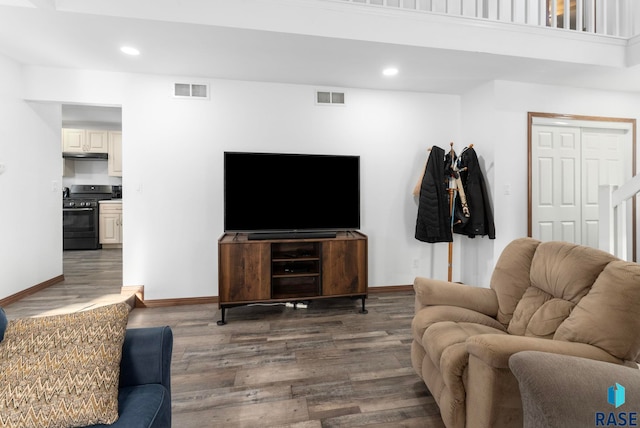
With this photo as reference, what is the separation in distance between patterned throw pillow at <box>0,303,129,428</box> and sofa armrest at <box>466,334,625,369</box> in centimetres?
128

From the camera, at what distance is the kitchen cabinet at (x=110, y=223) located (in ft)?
19.4

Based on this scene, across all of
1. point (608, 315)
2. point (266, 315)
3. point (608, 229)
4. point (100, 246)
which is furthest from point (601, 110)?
point (100, 246)

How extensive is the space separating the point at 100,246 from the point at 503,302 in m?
6.69

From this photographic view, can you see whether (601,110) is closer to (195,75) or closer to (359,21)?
(359,21)

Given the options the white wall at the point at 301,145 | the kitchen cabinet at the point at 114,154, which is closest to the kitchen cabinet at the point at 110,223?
the kitchen cabinet at the point at 114,154

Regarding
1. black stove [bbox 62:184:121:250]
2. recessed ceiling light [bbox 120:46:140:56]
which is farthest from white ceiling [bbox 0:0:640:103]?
black stove [bbox 62:184:121:250]

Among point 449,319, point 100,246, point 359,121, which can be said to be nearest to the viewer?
point 449,319

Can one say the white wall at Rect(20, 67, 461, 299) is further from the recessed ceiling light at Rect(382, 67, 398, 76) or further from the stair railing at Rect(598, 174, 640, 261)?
the stair railing at Rect(598, 174, 640, 261)

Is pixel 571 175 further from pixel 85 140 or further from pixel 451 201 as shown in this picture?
pixel 85 140

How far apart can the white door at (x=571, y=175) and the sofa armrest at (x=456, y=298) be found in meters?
2.06

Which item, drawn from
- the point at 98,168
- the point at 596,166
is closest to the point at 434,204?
the point at 596,166

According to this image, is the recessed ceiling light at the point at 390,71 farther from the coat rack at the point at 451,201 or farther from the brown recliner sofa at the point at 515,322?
the brown recliner sofa at the point at 515,322

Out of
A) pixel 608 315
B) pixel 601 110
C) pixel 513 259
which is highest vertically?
pixel 601 110

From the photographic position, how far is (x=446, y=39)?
259 centimetres
